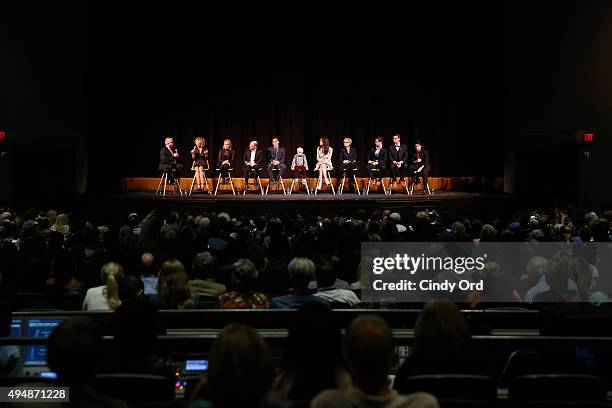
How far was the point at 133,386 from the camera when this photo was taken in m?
2.90

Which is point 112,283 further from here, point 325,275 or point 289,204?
point 289,204

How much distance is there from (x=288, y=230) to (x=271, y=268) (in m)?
3.67

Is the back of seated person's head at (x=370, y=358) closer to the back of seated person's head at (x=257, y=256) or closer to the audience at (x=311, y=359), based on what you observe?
the audience at (x=311, y=359)

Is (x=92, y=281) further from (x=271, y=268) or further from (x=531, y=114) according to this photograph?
(x=531, y=114)

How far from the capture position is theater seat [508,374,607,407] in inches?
121

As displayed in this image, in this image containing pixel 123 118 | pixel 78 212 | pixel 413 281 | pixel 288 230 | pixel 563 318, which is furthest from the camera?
pixel 123 118

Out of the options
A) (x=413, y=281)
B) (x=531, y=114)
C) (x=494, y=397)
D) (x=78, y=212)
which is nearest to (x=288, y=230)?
(x=413, y=281)

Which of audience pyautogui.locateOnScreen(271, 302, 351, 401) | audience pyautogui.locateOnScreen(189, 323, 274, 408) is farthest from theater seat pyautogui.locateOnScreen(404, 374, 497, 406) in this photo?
audience pyautogui.locateOnScreen(189, 323, 274, 408)

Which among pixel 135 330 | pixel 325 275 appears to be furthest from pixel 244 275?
pixel 135 330

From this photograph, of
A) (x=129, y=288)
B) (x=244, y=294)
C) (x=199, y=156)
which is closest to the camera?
(x=129, y=288)

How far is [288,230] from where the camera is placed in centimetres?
911

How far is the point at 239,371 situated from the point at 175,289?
2425 mm

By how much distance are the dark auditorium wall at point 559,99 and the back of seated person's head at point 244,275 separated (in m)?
12.1

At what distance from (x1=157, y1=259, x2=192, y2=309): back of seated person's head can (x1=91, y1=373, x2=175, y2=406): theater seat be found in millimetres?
1807
